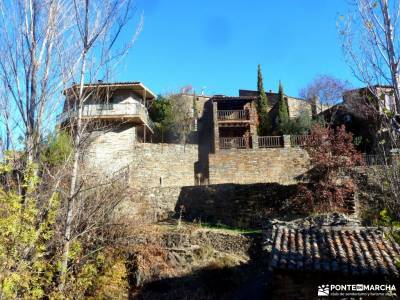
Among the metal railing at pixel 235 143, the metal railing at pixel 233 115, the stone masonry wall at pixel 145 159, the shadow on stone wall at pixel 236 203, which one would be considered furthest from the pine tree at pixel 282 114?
the shadow on stone wall at pixel 236 203

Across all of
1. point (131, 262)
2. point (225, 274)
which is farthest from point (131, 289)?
point (225, 274)

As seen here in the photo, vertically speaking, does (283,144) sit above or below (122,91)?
below

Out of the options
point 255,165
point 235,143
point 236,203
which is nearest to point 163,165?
point 235,143

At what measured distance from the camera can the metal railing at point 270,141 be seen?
2711cm

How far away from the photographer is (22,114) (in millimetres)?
7809

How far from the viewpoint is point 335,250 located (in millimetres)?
9914

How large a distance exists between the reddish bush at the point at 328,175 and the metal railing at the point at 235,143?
897 centimetres

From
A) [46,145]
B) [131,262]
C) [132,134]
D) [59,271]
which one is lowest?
[131,262]

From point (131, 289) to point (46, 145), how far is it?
24.0 feet

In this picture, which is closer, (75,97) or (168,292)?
(75,97)

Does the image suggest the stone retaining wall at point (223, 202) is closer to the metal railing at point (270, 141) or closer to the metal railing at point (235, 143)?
the metal railing at point (235, 143)

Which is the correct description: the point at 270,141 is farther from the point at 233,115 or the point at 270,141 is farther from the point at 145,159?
the point at 145,159

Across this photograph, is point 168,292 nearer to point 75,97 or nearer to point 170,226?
point 170,226

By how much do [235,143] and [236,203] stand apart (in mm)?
7853
